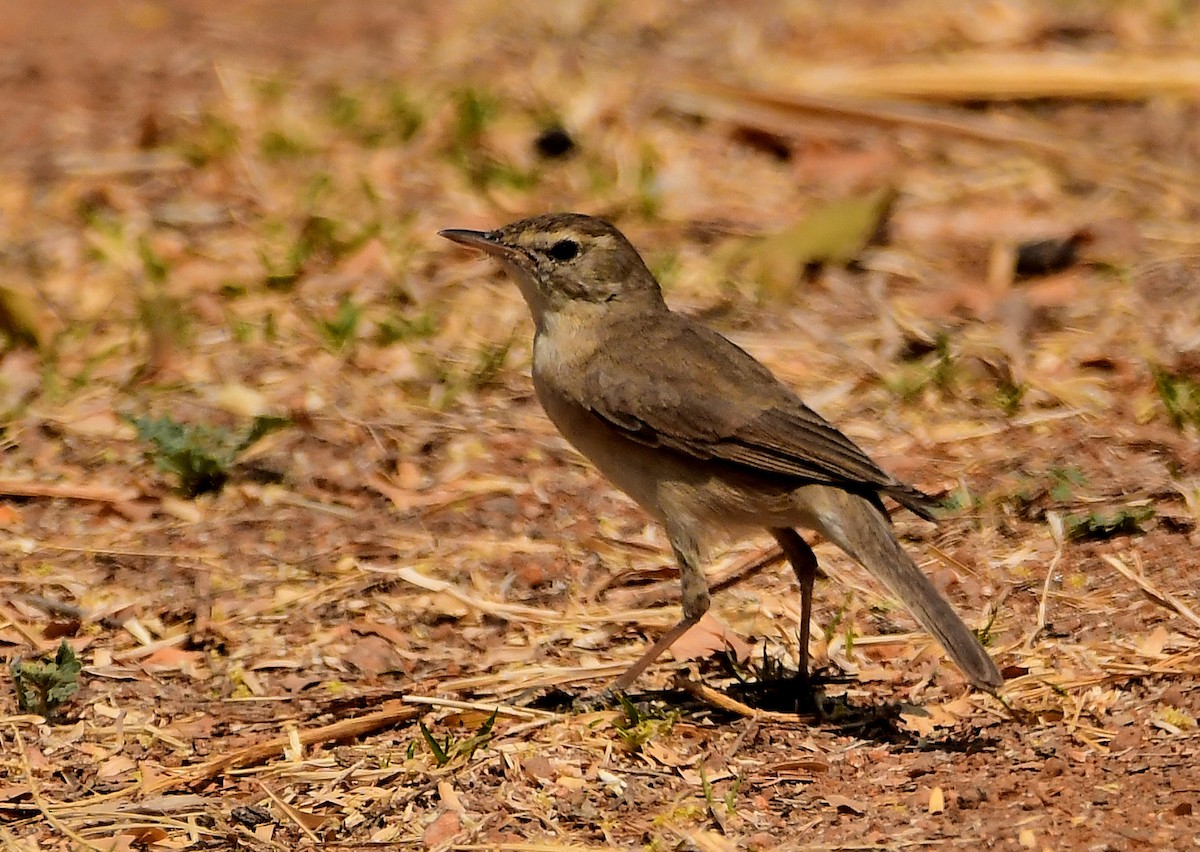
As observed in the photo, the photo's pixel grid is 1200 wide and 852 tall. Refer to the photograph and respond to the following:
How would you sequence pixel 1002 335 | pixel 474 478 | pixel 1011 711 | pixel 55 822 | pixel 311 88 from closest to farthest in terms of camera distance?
pixel 55 822, pixel 1011 711, pixel 474 478, pixel 1002 335, pixel 311 88

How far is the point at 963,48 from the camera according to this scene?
38.6 ft

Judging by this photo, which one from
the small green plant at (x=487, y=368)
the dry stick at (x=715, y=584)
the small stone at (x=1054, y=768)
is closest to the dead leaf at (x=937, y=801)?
the small stone at (x=1054, y=768)

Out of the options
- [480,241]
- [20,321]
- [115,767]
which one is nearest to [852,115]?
[480,241]

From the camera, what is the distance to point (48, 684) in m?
6.05

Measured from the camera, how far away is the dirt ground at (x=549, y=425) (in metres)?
5.61

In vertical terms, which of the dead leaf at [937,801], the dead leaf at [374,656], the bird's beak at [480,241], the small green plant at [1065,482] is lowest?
the dead leaf at [374,656]

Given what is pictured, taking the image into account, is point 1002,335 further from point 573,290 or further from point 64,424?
point 64,424

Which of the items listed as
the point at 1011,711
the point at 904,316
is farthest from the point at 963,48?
the point at 1011,711

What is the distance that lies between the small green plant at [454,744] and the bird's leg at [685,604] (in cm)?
51

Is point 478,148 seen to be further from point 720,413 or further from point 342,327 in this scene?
point 720,413

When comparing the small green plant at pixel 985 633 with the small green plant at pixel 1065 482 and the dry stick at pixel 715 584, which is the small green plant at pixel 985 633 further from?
the dry stick at pixel 715 584

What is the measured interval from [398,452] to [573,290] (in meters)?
1.33

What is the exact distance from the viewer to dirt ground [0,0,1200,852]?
561 centimetres

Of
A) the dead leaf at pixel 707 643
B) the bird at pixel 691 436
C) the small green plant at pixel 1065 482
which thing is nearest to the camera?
the bird at pixel 691 436
